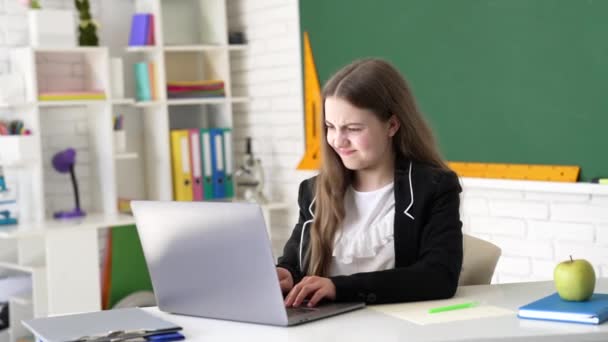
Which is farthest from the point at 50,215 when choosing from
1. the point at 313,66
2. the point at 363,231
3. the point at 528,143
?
the point at 363,231

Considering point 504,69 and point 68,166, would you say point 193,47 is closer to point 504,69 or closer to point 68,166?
point 68,166

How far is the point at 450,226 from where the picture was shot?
223 centimetres

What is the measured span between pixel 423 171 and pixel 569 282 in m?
0.50

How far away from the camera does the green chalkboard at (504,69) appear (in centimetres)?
332

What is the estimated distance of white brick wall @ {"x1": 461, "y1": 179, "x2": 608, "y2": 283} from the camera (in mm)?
3354

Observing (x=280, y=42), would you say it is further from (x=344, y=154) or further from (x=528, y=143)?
(x=344, y=154)

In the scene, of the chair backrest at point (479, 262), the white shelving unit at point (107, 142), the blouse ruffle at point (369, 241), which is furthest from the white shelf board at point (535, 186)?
the white shelving unit at point (107, 142)

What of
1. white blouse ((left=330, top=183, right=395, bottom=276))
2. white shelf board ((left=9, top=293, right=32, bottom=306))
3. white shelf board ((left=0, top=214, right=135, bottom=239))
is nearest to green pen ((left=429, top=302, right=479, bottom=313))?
white blouse ((left=330, top=183, right=395, bottom=276))

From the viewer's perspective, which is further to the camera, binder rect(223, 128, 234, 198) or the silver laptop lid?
binder rect(223, 128, 234, 198)

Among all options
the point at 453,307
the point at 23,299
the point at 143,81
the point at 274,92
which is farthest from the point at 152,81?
the point at 453,307

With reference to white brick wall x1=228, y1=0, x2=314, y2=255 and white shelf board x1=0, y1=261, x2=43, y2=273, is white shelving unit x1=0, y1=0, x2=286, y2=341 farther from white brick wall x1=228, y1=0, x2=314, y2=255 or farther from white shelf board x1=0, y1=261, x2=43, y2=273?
white brick wall x1=228, y1=0, x2=314, y2=255

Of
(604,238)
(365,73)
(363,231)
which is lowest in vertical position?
(604,238)

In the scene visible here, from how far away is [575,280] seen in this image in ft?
6.40

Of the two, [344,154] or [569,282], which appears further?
[344,154]
